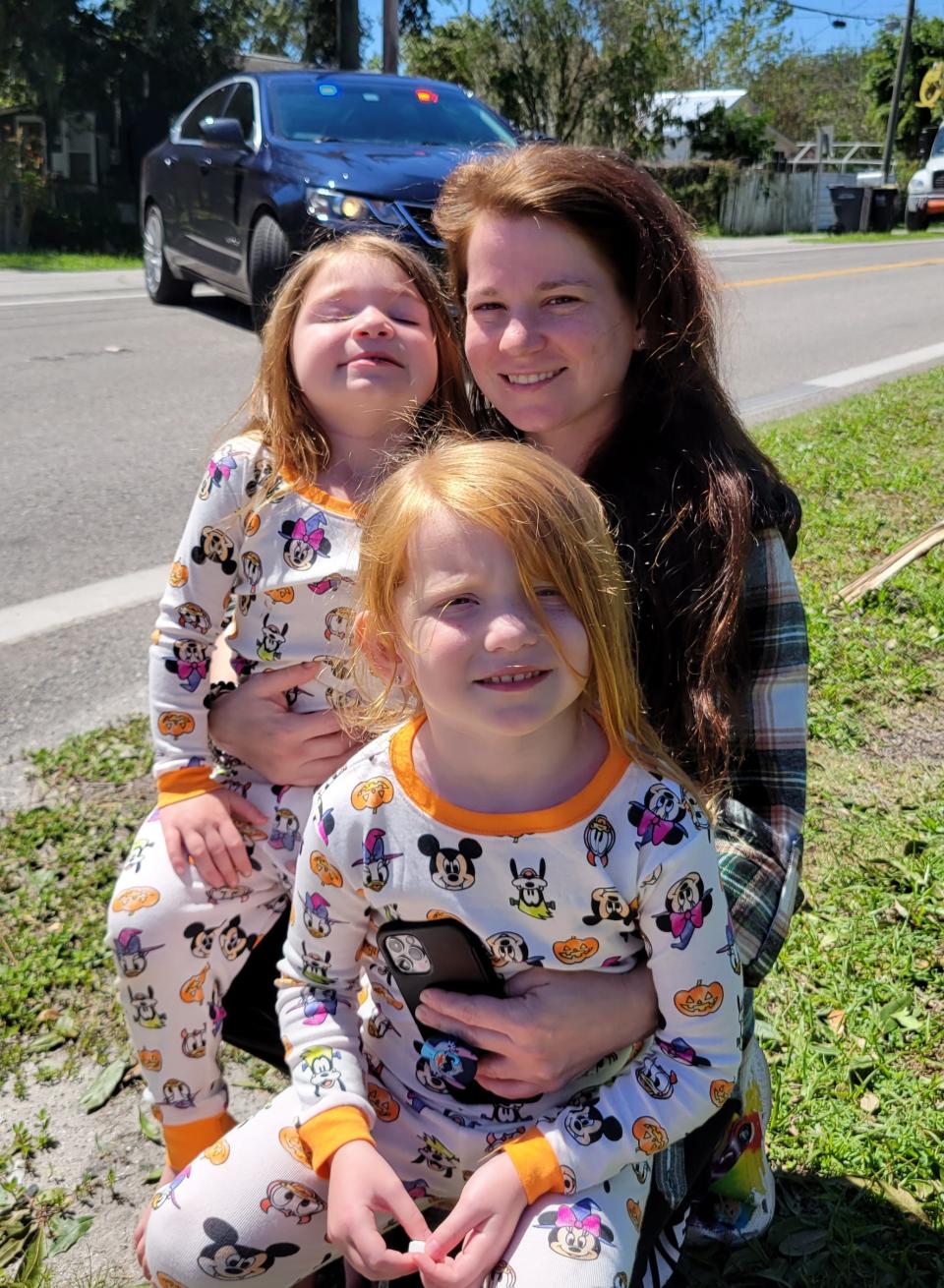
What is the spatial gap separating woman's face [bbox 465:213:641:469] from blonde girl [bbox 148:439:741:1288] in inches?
13.2

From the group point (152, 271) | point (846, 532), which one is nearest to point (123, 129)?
point (152, 271)

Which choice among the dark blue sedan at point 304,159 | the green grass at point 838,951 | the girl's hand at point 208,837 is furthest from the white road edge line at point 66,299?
the girl's hand at point 208,837

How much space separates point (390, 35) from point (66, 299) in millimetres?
6896

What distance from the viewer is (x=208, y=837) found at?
79.7 inches

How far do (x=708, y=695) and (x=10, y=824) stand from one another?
197cm

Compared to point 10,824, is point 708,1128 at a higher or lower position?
higher

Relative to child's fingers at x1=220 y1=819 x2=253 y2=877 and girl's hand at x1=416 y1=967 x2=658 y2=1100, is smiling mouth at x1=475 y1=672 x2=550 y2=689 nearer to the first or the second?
girl's hand at x1=416 y1=967 x2=658 y2=1100

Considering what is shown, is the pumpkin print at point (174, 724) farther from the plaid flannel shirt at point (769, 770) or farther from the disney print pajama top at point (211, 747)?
the plaid flannel shirt at point (769, 770)

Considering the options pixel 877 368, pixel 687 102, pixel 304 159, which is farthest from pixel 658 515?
pixel 687 102

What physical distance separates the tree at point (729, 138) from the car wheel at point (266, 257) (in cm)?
2666

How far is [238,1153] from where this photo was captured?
5.37ft

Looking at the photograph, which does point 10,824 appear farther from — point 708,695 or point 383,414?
point 708,695

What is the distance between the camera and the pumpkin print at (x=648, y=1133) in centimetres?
150

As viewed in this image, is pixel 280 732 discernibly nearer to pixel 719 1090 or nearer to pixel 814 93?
pixel 719 1090
